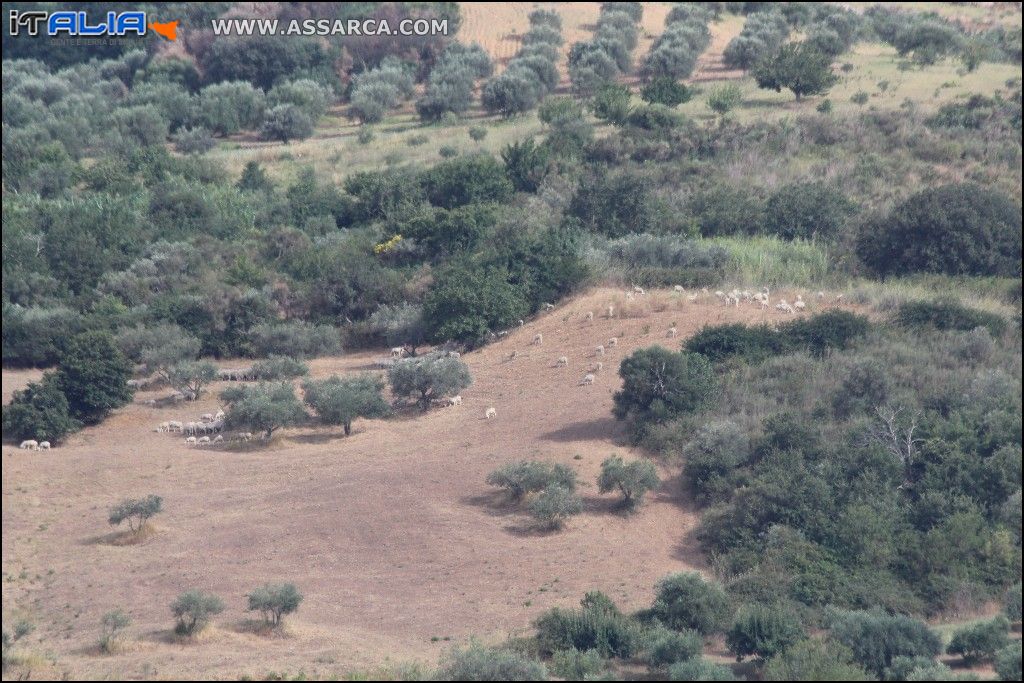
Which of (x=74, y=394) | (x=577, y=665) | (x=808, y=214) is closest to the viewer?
(x=577, y=665)

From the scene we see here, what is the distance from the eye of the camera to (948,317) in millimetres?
28969

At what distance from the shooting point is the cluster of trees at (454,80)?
57.7m

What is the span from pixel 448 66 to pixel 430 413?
3374 cm

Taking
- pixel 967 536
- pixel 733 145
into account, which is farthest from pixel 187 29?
pixel 967 536

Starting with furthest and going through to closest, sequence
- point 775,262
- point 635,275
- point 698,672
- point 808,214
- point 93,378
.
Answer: point 808,214 < point 775,262 < point 635,275 < point 93,378 < point 698,672

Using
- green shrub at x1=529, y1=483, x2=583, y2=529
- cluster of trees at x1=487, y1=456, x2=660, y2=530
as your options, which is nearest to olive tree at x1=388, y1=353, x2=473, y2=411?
cluster of trees at x1=487, y1=456, x2=660, y2=530

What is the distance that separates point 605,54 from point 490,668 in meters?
44.3

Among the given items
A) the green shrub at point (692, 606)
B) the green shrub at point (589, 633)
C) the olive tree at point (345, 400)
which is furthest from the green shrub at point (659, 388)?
the green shrub at point (589, 633)

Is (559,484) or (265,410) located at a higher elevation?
(265,410)

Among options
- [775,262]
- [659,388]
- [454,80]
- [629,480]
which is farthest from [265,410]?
[454,80]

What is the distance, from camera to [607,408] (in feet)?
93.0

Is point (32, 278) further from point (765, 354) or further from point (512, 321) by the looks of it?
point (765, 354)

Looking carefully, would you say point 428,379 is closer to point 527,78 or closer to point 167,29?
point 527,78

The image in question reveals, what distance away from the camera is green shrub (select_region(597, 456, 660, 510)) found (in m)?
24.4
